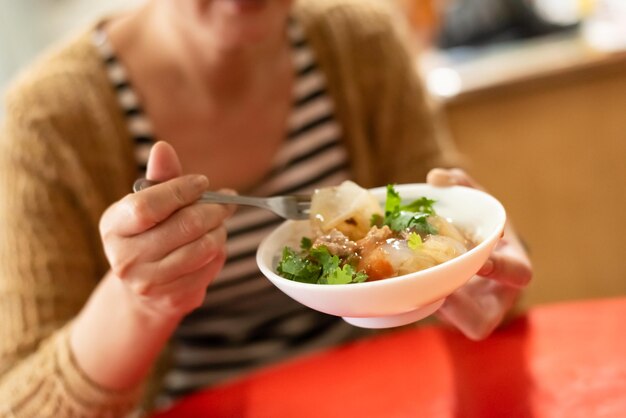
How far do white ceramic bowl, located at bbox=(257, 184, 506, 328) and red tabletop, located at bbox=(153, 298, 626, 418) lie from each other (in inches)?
7.9

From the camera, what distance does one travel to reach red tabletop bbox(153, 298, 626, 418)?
0.80 m

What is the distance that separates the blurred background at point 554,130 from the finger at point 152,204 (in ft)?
4.39

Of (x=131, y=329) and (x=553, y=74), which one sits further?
(x=553, y=74)

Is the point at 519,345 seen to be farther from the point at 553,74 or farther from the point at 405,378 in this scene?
the point at 553,74

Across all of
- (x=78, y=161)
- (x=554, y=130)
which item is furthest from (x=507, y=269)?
(x=554, y=130)

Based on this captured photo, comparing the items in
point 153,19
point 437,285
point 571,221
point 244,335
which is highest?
point 153,19

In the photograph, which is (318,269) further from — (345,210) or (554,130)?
(554,130)

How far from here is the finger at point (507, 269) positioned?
29.5 inches

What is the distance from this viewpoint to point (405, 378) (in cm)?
90

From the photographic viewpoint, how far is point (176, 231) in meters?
0.72

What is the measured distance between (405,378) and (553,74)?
1.31m

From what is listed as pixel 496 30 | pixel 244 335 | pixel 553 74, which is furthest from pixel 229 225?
pixel 496 30

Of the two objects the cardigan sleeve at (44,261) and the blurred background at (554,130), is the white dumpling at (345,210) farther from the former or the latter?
the blurred background at (554,130)

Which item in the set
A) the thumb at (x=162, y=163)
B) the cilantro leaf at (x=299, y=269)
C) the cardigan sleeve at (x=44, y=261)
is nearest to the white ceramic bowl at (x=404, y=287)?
the cilantro leaf at (x=299, y=269)
